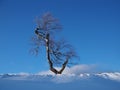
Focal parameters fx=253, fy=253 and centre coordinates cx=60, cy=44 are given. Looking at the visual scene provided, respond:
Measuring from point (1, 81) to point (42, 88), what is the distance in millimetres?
831

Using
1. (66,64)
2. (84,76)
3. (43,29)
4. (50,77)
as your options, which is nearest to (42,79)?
(50,77)

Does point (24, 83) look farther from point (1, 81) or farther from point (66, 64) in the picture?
point (66, 64)

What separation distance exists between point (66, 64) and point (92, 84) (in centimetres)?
933

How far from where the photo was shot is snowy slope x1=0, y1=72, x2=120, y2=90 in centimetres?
492

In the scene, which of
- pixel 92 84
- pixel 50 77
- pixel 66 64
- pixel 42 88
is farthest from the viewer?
pixel 66 64

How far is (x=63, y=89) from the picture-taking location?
4.94 meters

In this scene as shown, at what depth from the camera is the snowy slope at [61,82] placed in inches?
194

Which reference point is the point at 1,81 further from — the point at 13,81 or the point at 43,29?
the point at 43,29

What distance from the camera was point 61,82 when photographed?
530cm

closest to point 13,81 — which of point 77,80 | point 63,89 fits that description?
point 63,89

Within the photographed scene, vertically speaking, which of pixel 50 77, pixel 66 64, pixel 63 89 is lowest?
pixel 63 89

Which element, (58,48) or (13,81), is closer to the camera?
(13,81)

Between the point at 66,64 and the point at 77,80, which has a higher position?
the point at 66,64

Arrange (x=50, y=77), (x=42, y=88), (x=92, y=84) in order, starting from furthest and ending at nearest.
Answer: (x=50, y=77) → (x=92, y=84) → (x=42, y=88)
